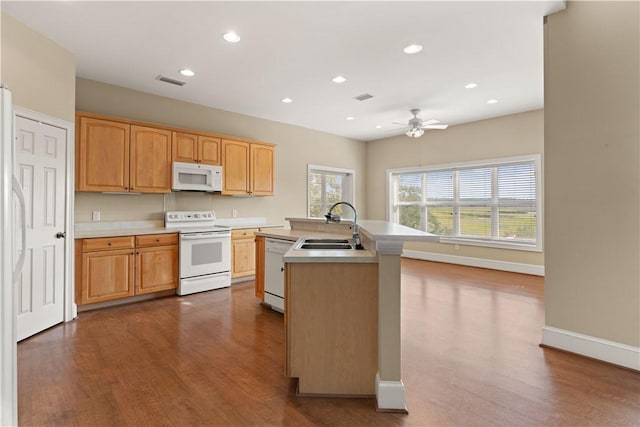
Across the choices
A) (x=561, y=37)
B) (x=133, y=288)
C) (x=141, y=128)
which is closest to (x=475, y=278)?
(x=561, y=37)

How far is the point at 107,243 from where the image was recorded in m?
3.70

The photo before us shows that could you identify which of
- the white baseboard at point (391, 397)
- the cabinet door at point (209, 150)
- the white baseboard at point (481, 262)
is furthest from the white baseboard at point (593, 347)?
the cabinet door at point (209, 150)

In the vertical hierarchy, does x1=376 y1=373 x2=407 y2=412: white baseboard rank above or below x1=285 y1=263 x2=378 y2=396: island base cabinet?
below

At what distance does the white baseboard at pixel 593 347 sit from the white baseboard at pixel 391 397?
164cm

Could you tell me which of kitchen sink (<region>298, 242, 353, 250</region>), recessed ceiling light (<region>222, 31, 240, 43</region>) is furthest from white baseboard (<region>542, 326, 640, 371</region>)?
recessed ceiling light (<region>222, 31, 240, 43</region>)

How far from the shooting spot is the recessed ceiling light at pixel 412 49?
3270mm

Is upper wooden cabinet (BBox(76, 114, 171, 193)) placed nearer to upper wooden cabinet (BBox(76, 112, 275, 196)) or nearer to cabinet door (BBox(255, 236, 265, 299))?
upper wooden cabinet (BBox(76, 112, 275, 196))

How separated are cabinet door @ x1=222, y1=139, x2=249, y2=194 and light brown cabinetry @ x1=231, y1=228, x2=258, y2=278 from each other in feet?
2.30

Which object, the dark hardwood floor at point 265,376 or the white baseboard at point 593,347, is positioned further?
the white baseboard at point 593,347

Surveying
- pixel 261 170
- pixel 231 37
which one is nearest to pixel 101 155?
pixel 231 37

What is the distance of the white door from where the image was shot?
112 inches

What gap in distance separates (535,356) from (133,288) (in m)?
4.21

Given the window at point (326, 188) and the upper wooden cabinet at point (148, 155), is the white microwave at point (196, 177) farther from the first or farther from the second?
the window at point (326, 188)

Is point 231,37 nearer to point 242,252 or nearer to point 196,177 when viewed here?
point 196,177
